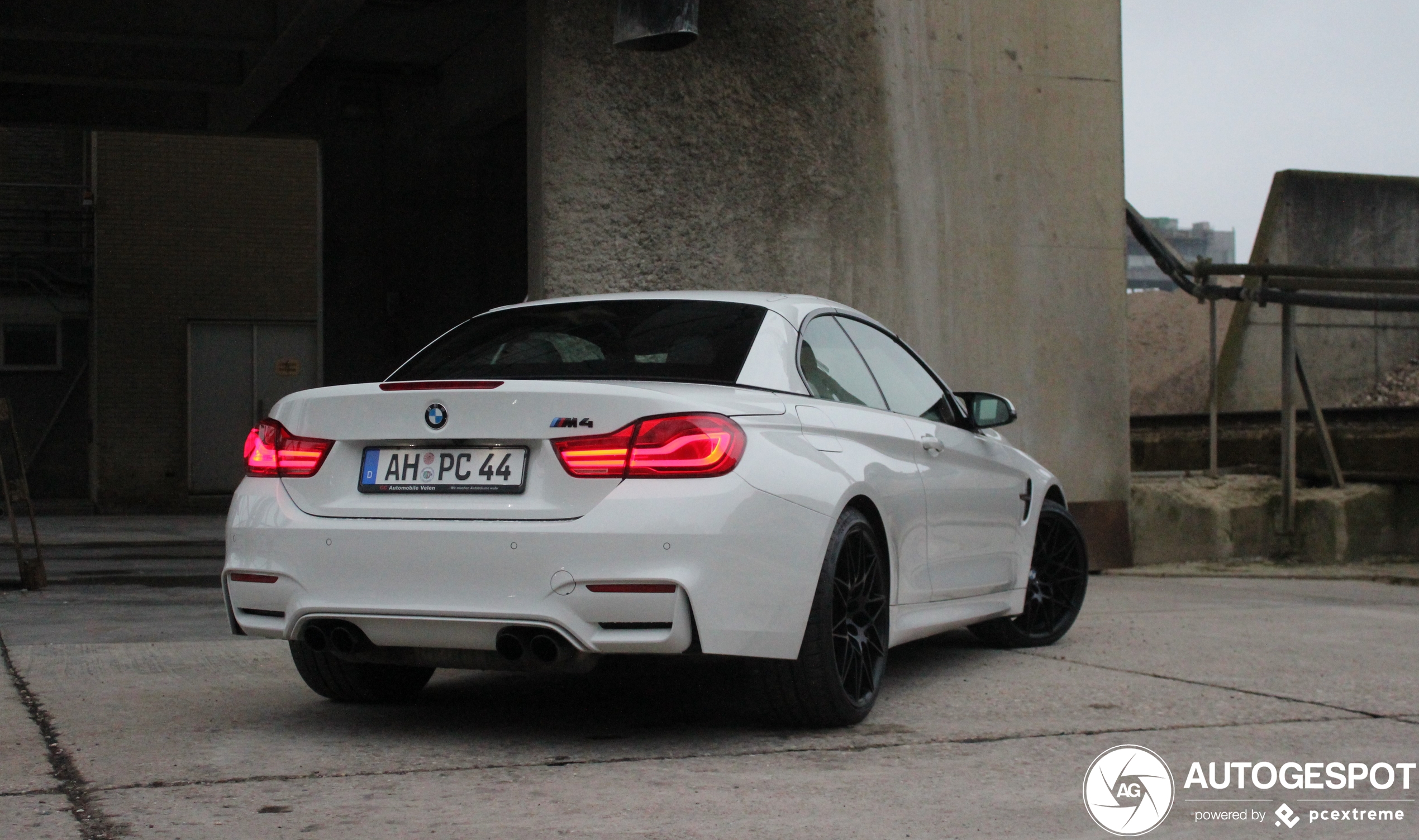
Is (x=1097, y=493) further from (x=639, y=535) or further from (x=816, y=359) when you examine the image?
(x=639, y=535)

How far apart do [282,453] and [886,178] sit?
5.79 m

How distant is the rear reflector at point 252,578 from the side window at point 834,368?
1708 millimetres

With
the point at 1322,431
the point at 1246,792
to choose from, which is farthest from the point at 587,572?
the point at 1322,431

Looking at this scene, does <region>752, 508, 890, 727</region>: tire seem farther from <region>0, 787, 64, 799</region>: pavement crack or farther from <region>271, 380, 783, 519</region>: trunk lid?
<region>0, 787, 64, 799</region>: pavement crack

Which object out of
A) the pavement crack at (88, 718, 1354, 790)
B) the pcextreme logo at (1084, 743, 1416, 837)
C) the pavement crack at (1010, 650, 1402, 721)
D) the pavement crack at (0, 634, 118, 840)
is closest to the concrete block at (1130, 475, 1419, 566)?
the pavement crack at (1010, 650, 1402, 721)

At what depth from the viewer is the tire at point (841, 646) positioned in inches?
175

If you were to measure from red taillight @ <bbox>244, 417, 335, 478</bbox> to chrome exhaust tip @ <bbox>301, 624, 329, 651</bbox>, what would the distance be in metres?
0.44

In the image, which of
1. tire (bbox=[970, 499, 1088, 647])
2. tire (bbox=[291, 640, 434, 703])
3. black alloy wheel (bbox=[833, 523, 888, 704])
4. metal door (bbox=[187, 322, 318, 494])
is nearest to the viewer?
black alloy wheel (bbox=[833, 523, 888, 704])

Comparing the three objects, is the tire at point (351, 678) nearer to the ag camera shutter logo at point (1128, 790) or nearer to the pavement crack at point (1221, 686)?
the ag camera shutter logo at point (1128, 790)

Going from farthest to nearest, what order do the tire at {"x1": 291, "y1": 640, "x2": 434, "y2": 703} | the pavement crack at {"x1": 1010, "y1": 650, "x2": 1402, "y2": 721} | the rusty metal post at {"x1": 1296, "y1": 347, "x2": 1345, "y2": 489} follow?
the rusty metal post at {"x1": 1296, "y1": 347, "x2": 1345, "y2": 489} → the tire at {"x1": 291, "y1": 640, "x2": 434, "y2": 703} → the pavement crack at {"x1": 1010, "y1": 650, "x2": 1402, "y2": 721}

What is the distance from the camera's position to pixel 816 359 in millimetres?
5051

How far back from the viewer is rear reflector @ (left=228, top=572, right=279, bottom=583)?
14.6 ft

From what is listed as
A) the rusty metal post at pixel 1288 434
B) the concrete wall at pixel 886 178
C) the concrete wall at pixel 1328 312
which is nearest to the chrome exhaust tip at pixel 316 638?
the concrete wall at pixel 886 178

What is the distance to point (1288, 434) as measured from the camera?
456 inches
